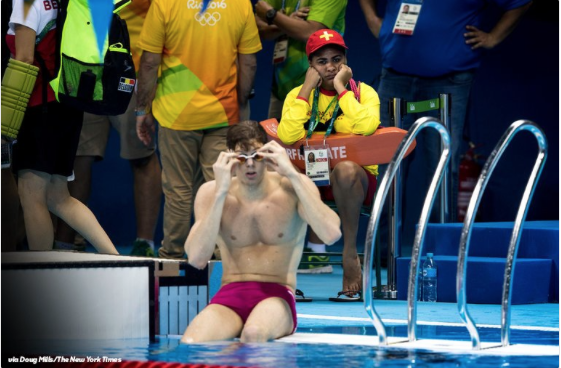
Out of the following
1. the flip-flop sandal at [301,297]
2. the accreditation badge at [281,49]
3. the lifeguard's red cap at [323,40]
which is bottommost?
the flip-flop sandal at [301,297]

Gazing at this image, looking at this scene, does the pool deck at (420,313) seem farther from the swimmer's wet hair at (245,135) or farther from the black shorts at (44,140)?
the black shorts at (44,140)

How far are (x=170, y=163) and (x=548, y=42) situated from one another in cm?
423

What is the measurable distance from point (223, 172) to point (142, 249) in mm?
3294

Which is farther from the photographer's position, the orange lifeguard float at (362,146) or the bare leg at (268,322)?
the orange lifeguard float at (362,146)

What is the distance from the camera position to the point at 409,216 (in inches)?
432

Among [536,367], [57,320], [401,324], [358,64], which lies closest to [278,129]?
[401,324]

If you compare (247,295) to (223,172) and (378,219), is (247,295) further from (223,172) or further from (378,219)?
(378,219)

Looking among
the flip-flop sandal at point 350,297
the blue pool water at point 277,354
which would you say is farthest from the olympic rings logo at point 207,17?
the blue pool water at point 277,354

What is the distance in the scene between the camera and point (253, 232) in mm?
5516

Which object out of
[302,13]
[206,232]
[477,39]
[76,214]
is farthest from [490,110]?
[206,232]

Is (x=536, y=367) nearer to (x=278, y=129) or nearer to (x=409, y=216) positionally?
(x=278, y=129)

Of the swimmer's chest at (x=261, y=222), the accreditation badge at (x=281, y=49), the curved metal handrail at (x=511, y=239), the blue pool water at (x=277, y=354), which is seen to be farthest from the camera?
the accreditation badge at (x=281, y=49)

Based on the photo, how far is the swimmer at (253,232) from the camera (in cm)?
525

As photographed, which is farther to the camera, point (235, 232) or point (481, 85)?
point (481, 85)
